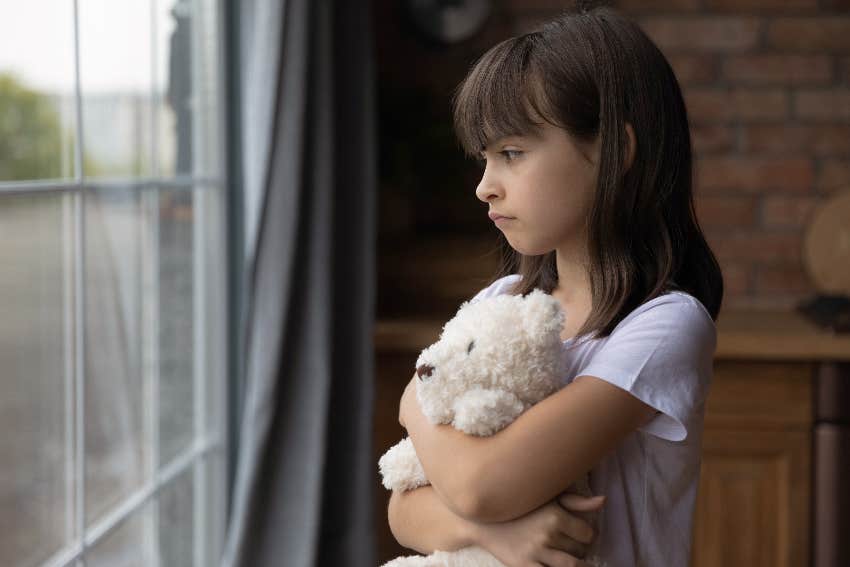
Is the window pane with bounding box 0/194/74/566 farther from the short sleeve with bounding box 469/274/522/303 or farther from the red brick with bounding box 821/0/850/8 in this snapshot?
the red brick with bounding box 821/0/850/8

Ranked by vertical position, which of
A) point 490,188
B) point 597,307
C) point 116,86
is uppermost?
point 116,86

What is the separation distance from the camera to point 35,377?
134cm

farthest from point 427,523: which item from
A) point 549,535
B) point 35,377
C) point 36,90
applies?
point 36,90

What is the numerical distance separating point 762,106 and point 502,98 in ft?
5.85

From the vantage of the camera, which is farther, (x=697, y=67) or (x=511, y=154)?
(x=697, y=67)

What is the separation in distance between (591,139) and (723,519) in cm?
141

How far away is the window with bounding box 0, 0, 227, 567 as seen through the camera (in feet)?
4.22

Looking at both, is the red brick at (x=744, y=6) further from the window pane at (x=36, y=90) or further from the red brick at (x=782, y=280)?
the window pane at (x=36, y=90)

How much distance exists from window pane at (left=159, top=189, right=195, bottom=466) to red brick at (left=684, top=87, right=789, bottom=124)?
133cm

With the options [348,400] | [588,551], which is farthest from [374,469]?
[588,551]

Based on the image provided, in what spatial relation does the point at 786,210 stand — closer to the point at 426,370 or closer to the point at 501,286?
the point at 501,286

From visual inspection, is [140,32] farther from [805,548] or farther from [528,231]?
[805,548]

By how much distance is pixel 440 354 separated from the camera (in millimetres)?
957

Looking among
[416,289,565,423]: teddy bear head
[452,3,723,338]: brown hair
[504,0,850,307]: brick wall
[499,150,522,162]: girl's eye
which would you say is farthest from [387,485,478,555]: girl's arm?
[504,0,850,307]: brick wall
